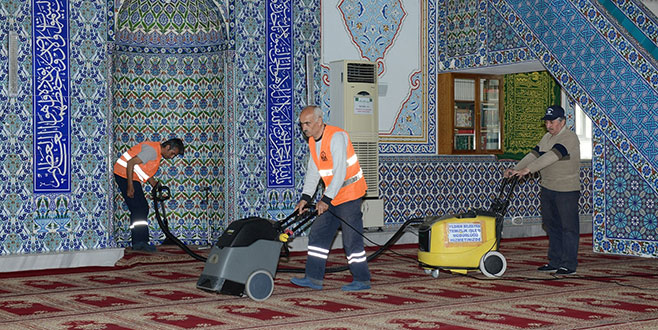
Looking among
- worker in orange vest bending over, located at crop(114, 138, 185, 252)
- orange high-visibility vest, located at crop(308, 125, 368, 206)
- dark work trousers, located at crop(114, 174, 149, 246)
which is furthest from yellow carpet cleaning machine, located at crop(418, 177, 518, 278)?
dark work trousers, located at crop(114, 174, 149, 246)

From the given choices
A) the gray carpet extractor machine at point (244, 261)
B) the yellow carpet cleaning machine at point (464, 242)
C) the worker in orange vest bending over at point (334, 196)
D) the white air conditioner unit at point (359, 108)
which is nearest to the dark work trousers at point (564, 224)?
the yellow carpet cleaning machine at point (464, 242)

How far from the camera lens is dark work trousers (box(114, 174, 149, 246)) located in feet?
28.3

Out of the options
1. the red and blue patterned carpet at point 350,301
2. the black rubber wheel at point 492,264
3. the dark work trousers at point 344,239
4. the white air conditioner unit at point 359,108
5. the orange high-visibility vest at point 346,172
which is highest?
the white air conditioner unit at point 359,108

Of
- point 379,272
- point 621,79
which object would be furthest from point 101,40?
point 621,79

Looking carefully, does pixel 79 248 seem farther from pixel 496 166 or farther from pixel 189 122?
pixel 496 166

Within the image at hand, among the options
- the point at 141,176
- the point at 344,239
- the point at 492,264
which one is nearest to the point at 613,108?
the point at 492,264

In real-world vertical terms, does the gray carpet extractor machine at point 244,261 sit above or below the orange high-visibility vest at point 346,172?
below

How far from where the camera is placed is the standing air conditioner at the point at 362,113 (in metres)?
9.27

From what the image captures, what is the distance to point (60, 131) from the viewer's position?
775cm

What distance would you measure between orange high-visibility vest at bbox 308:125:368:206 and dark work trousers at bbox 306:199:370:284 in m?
0.05

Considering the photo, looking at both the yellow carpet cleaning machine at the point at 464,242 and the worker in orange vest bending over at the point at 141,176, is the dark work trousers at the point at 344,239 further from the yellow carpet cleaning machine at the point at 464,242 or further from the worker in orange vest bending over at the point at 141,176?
the worker in orange vest bending over at the point at 141,176

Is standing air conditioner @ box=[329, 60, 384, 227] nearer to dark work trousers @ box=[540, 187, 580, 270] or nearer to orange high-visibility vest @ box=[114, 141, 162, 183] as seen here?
orange high-visibility vest @ box=[114, 141, 162, 183]

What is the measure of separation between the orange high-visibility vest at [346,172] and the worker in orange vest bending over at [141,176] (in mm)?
2897

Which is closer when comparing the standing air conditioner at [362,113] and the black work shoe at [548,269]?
the black work shoe at [548,269]
